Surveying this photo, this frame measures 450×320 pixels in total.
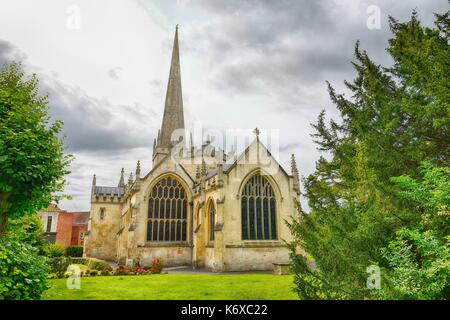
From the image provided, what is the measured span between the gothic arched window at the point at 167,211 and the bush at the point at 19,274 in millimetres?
20819

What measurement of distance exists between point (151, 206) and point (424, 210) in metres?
23.6

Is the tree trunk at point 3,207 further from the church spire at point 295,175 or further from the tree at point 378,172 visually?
the church spire at point 295,175

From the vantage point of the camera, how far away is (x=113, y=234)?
34.6m

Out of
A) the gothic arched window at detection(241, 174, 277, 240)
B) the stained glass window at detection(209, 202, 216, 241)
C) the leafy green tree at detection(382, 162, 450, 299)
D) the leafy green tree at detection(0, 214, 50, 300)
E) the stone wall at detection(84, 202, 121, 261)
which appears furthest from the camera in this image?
the stone wall at detection(84, 202, 121, 261)

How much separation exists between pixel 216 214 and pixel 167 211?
692cm

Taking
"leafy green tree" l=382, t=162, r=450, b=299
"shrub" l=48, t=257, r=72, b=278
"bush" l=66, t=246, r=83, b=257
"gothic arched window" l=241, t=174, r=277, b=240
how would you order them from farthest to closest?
1. "bush" l=66, t=246, r=83, b=257
2. "gothic arched window" l=241, t=174, r=277, b=240
3. "shrub" l=48, t=257, r=72, b=278
4. "leafy green tree" l=382, t=162, r=450, b=299

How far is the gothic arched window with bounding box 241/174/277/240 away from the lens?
22984 millimetres

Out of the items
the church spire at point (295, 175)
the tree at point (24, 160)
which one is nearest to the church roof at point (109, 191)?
the church spire at point (295, 175)

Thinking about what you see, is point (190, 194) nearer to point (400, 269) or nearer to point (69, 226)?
point (400, 269)

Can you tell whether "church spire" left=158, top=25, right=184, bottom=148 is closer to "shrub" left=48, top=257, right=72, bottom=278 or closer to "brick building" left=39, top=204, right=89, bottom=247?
"shrub" left=48, top=257, right=72, bottom=278

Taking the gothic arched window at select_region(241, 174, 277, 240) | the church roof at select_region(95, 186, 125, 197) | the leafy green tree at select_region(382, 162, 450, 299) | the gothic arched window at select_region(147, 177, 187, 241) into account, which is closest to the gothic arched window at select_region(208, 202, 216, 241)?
the gothic arched window at select_region(241, 174, 277, 240)

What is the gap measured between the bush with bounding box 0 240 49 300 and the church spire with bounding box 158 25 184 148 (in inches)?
1204

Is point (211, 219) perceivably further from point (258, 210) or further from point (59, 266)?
point (59, 266)

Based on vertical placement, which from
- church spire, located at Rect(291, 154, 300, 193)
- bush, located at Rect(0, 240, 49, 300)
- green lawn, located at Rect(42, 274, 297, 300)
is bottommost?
green lawn, located at Rect(42, 274, 297, 300)
